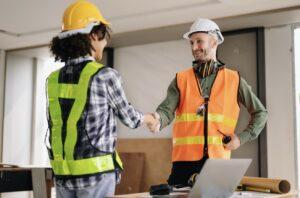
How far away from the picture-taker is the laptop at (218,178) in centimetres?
173

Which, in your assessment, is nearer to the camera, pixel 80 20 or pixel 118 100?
pixel 118 100

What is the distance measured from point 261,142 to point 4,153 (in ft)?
12.0

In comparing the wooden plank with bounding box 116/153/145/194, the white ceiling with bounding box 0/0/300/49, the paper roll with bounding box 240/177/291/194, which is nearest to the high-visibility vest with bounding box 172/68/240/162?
the paper roll with bounding box 240/177/291/194

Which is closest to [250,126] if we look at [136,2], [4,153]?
[136,2]

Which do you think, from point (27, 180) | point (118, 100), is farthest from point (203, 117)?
point (27, 180)

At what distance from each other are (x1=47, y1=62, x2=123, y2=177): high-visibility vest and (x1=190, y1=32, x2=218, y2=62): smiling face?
943 mm

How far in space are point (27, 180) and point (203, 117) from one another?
9.36ft

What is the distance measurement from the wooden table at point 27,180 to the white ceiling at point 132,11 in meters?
1.61

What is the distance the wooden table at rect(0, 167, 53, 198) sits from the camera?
479 cm

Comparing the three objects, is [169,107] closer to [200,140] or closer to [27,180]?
[200,140]

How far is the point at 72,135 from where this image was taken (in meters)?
1.94

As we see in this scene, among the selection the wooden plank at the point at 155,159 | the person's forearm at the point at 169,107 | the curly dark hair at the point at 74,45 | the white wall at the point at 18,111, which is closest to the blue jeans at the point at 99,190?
the curly dark hair at the point at 74,45

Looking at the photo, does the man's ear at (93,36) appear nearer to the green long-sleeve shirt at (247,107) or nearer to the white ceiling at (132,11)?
the green long-sleeve shirt at (247,107)

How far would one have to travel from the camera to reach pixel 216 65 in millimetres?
2811
